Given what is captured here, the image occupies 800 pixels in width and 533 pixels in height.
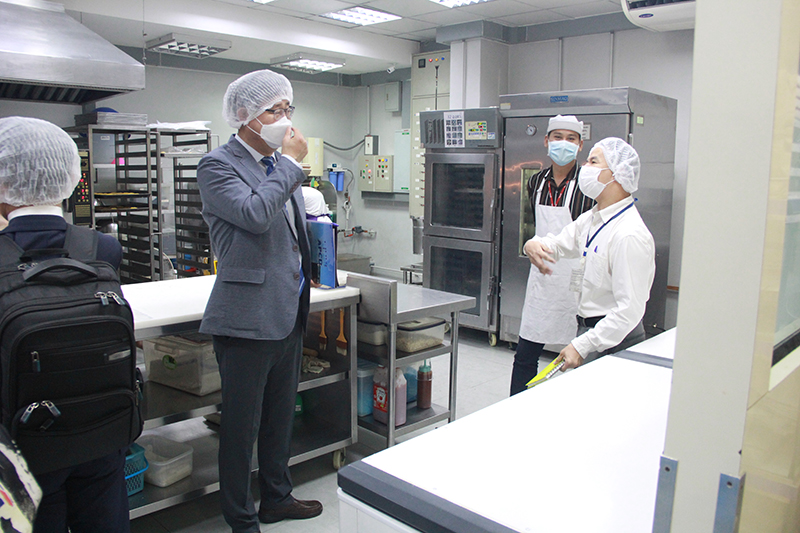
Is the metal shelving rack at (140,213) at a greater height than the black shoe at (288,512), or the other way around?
the metal shelving rack at (140,213)

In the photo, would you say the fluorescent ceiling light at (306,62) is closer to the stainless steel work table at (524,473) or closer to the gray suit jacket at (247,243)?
the gray suit jacket at (247,243)

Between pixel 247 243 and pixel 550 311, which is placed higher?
pixel 247 243

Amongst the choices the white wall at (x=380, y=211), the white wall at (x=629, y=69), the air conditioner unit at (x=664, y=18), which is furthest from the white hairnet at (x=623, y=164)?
the white wall at (x=380, y=211)

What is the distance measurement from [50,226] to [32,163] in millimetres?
159

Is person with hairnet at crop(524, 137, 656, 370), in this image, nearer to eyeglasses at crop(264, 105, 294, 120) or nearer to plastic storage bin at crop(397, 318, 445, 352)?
plastic storage bin at crop(397, 318, 445, 352)

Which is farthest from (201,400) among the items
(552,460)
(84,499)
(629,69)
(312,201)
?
(629,69)

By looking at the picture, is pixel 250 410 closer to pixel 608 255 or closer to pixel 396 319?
pixel 396 319

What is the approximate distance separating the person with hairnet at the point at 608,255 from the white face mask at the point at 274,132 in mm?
1119

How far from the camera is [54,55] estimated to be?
138 inches

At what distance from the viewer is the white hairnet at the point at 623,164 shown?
2.32 metres

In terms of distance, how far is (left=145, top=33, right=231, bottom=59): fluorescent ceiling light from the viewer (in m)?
4.97

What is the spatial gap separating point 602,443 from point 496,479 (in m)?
0.31

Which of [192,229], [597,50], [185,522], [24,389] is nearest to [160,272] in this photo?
[192,229]

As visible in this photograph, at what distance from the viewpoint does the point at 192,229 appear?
538 cm
